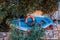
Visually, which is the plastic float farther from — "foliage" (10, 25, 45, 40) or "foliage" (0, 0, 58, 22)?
"foliage" (10, 25, 45, 40)

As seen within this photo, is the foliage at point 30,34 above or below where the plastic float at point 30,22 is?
below

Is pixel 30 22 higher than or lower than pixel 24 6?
lower

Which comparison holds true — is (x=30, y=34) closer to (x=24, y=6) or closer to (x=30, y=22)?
(x=30, y=22)

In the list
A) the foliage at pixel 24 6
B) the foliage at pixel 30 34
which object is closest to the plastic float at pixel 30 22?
the foliage at pixel 24 6

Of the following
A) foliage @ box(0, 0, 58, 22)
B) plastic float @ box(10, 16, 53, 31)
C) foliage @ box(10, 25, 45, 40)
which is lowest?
foliage @ box(10, 25, 45, 40)

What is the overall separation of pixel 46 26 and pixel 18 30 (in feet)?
3.32

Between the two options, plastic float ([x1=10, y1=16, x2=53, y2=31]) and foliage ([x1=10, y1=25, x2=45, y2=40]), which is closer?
foliage ([x1=10, y1=25, x2=45, y2=40])

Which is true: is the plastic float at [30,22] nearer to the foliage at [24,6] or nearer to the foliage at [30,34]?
the foliage at [24,6]

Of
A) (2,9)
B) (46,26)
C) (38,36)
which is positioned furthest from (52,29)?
(2,9)

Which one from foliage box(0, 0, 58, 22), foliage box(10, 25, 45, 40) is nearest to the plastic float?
foliage box(0, 0, 58, 22)

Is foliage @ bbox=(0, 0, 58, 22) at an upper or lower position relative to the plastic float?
upper

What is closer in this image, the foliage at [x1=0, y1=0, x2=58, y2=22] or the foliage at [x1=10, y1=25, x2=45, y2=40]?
the foliage at [x1=10, y1=25, x2=45, y2=40]

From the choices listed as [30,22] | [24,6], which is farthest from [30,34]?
[24,6]

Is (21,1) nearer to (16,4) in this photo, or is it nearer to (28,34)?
(16,4)
